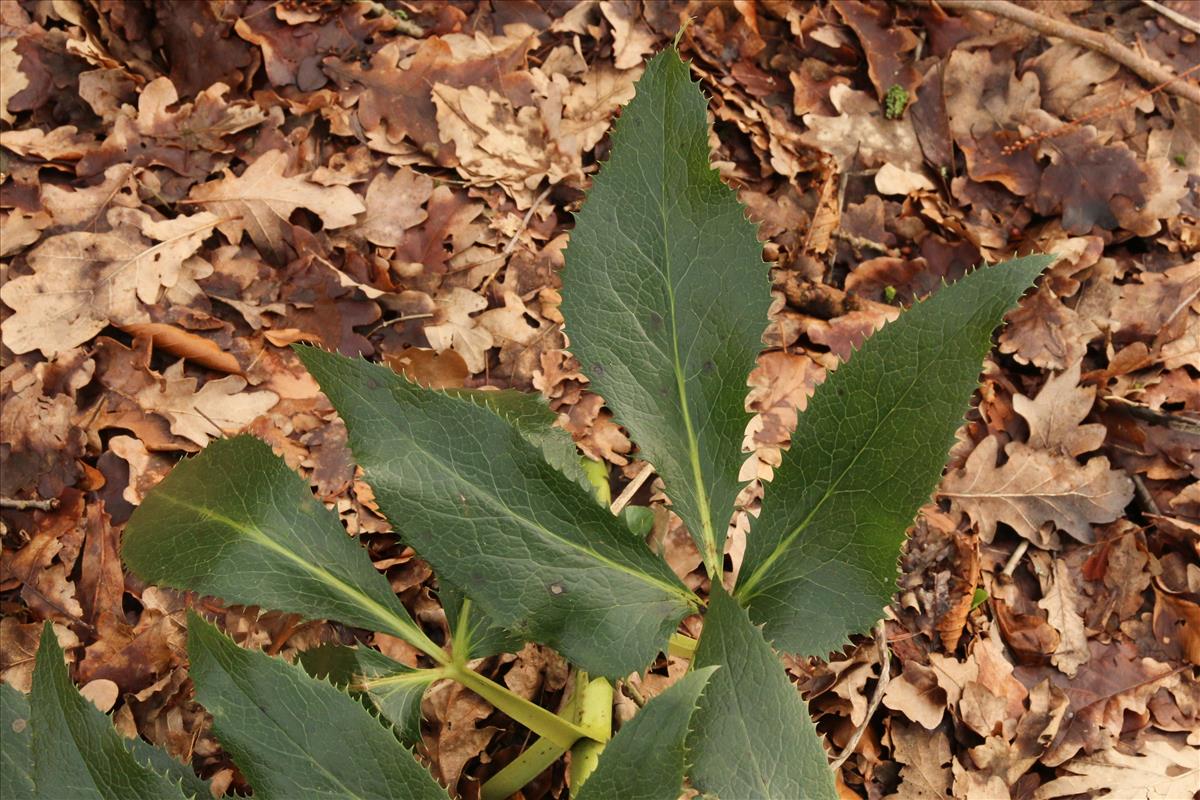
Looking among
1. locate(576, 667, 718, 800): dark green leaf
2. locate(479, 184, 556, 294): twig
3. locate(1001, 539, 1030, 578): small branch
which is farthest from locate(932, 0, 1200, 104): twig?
locate(576, 667, 718, 800): dark green leaf

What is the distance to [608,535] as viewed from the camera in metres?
1.47

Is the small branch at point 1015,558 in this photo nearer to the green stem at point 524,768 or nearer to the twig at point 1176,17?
the green stem at point 524,768

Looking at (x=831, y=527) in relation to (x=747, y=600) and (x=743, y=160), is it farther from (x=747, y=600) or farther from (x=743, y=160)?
(x=743, y=160)

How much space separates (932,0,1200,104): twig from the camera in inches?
108

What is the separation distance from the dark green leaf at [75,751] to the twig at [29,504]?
109 centimetres

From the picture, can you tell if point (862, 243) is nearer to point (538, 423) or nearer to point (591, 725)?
point (538, 423)

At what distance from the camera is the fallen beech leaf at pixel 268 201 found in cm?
254

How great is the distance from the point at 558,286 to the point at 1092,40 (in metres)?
1.74

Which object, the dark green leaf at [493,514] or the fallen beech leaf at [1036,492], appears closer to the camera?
the dark green leaf at [493,514]

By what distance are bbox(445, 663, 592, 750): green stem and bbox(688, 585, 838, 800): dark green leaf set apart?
1.49 feet

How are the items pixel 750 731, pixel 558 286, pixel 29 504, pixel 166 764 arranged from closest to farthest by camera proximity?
A: pixel 750 731 → pixel 166 764 → pixel 29 504 → pixel 558 286

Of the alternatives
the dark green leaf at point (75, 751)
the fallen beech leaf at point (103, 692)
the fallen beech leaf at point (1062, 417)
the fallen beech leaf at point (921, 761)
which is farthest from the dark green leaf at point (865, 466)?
the fallen beech leaf at point (103, 692)

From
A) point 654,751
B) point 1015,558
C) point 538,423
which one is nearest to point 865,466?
point 654,751

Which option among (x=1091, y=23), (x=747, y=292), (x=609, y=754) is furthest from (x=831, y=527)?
(x=1091, y=23)
